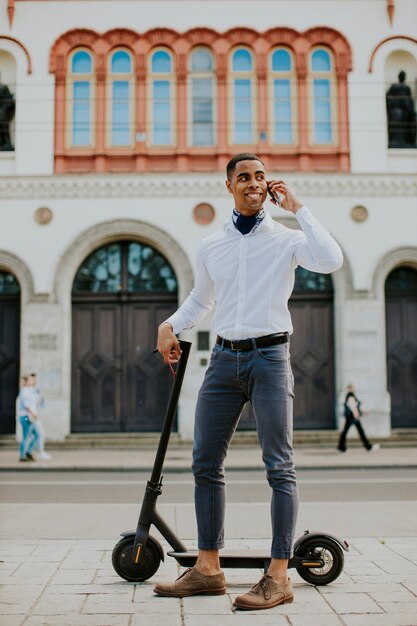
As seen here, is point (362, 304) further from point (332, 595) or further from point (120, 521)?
point (332, 595)

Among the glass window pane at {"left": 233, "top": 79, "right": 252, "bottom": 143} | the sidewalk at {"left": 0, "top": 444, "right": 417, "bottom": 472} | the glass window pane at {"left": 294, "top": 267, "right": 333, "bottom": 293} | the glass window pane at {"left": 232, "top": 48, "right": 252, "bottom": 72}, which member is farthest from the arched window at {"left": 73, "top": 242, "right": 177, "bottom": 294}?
the glass window pane at {"left": 232, "top": 48, "right": 252, "bottom": 72}

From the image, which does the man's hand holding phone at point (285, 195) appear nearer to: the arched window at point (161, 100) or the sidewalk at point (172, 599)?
the sidewalk at point (172, 599)

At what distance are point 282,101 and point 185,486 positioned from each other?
12.2 metres

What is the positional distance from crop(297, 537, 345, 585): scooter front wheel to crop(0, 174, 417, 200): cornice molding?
1633cm

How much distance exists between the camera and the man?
14.2 feet

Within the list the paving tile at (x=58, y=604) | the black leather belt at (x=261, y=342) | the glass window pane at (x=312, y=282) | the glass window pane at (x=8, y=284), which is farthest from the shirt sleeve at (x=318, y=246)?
the glass window pane at (x=8, y=284)

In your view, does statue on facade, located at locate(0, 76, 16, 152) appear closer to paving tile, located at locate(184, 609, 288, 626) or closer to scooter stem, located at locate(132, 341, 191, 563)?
scooter stem, located at locate(132, 341, 191, 563)

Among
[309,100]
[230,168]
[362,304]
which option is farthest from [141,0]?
A: [230,168]

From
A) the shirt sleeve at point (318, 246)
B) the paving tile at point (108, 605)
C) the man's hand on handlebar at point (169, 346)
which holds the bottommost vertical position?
the paving tile at point (108, 605)

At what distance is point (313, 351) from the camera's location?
20.6 meters

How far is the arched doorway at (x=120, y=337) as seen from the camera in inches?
802

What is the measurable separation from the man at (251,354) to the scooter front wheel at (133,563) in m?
0.34

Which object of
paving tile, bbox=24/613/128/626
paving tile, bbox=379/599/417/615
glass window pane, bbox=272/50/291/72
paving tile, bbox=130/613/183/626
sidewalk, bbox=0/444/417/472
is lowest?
sidewalk, bbox=0/444/417/472

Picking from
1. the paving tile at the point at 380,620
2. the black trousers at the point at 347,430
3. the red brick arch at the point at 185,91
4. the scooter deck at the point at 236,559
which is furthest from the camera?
the red brick arch at the point at 185,91
